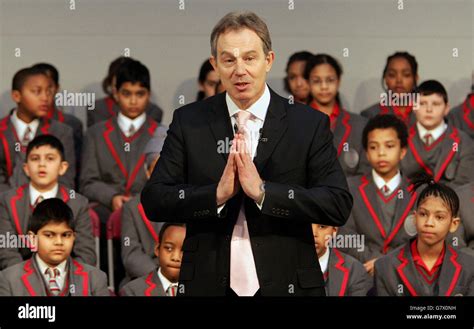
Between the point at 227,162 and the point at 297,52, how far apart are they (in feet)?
5.36

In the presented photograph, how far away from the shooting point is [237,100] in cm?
242

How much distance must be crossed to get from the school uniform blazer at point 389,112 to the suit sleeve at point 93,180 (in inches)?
37.3

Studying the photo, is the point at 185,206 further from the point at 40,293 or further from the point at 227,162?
the point at 40,293

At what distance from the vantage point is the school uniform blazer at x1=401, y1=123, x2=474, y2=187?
3.81m

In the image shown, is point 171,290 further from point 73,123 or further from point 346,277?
point 73,123

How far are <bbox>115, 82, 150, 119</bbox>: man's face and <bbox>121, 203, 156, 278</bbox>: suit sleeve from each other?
0.37m

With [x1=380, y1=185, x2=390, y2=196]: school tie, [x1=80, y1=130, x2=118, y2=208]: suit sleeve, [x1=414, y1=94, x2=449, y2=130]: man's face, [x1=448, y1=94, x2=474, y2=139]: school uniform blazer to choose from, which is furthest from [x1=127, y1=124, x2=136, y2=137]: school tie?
[x1=448, y1=94, x2=474, y2=139]: school uniform blazer

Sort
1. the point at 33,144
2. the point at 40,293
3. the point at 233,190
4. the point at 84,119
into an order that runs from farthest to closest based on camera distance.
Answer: the point at 84,119, the point at 33,144, the point at 40,293, the point at 233,190

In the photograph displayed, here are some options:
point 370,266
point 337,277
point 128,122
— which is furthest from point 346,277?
point 128,122

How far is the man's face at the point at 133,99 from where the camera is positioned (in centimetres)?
387

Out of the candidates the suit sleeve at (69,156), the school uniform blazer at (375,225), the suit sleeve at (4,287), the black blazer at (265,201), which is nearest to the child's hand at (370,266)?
the school uniform blazer at (375,225)

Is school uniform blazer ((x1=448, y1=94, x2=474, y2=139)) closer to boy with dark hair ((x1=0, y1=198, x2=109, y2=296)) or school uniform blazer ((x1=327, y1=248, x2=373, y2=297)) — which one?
school uniform blazer ((x1=327, y1=248, x2=373, y2=297))

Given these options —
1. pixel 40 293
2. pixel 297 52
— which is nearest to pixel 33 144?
pixel 40 293

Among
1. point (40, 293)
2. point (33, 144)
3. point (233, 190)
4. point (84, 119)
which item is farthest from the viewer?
point (84, 119)
